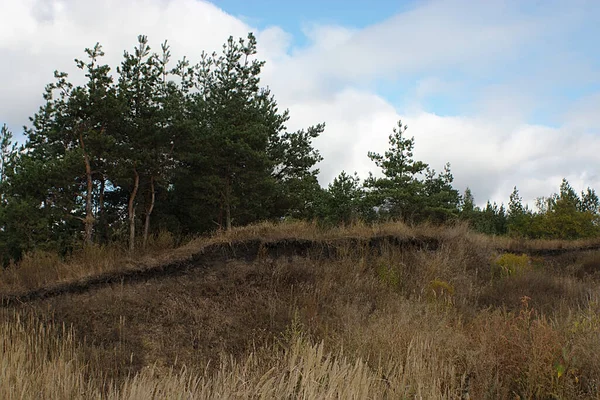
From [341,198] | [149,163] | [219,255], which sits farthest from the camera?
[341,198]

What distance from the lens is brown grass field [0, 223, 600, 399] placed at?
15.3 ft

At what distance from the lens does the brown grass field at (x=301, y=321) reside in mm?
4664

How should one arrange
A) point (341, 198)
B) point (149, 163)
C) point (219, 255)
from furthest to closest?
point (341, 198), point (149, 163), point (219, 255)

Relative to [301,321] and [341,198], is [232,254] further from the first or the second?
[341,198]

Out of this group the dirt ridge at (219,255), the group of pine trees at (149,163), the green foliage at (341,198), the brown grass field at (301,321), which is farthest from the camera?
the green foliage at (341,198)

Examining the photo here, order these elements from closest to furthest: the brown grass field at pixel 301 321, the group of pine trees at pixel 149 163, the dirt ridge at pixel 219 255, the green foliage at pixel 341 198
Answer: the brown grass field at pixel 301 321, the dirt ridge at pixel 219 255, the group of pine trees at pixel 149 163, the green foliage at pixel 341 198

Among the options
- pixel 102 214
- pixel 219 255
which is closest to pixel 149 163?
pixel 102 214

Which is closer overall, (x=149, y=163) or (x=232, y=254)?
(x=232, y=254)

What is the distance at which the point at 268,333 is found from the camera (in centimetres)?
786

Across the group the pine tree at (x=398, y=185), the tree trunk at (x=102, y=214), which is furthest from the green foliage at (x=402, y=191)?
the tree trunk at (x=102, y=214)

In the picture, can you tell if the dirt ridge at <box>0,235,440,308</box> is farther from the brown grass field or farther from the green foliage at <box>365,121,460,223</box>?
the green foliage at <box>365,121,460,223</box>

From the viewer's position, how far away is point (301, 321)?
808 centimetres

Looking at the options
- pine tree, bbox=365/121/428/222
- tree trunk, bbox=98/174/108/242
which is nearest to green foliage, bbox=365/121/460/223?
pine tree, bbox=365/121/428/222

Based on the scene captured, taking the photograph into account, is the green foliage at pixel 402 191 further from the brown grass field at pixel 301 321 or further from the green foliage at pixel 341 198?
the brown grass field at pixel 301 321
